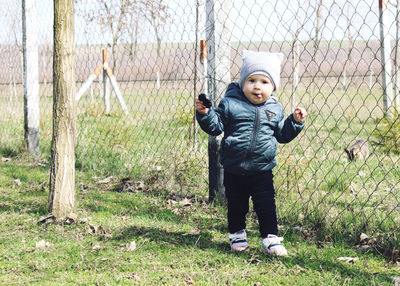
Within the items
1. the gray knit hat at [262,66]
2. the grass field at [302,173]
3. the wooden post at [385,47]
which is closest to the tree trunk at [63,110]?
the grass field at [302,173]

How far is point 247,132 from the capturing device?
2959mm

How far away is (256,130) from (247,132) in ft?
0.20

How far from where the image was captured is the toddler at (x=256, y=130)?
295 cm

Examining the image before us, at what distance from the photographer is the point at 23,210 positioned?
→ 13.3ft

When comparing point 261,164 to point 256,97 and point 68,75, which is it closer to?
point 256,97

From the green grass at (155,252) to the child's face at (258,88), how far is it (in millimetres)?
996

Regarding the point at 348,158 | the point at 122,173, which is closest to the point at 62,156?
the point at 122,173

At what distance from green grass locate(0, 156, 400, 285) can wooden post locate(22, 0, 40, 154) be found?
2.18 meters

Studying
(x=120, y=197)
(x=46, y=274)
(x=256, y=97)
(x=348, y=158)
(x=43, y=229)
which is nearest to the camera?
(x=46, y=274)

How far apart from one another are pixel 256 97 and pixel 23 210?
233 centimetres

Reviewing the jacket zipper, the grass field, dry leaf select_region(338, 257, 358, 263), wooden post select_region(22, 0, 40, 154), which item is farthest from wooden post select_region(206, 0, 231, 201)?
wooden post select_region(22, 0, 40, 154)

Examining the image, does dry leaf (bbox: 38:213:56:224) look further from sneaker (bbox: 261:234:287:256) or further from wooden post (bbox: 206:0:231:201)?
sneaker (bbox: 261:234:287:256)

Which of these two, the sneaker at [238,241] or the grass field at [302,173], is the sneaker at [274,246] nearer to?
the sneaker at [238,241]

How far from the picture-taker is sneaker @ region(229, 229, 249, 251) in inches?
121
